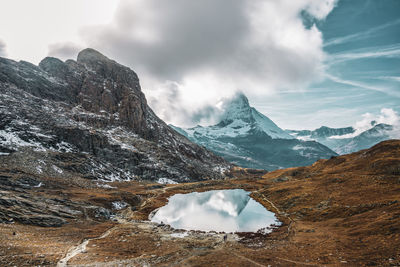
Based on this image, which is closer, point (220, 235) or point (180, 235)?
point (180, 235)

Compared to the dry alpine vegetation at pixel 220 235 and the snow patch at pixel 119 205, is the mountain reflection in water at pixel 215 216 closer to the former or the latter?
the dry alpine vegetation at pixel 220 235

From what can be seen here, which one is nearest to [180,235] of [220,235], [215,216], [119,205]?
[220,235]

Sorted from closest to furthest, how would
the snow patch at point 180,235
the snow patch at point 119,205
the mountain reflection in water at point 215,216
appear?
the snow patch at point 180,235, the mountain reflection in water at point 215,216, the snow patch at point 119,205

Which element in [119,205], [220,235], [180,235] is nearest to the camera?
[180,235]

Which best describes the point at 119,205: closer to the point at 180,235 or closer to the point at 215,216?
the point at 215,216

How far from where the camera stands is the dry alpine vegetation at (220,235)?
105 ft

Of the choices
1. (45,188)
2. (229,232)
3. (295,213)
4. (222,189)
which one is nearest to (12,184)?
(45,188)

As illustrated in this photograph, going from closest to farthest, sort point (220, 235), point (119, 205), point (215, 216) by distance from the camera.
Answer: point (220, 235)
point (215, 216)
point (119, 205)

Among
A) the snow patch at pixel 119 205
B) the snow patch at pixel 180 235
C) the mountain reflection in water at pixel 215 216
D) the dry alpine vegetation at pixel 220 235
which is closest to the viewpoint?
the dry alpine vegetation at pixel 220 235

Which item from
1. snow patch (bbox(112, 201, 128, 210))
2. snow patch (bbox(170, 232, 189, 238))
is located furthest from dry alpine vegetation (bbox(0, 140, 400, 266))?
snow patch (bbox(112, 201, 128, 210))

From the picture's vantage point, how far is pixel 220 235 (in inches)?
2056

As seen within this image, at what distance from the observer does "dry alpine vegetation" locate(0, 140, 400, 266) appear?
105 ft

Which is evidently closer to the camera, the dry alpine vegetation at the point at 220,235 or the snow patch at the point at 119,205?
the dry alpine vegetation at the point at 220,235

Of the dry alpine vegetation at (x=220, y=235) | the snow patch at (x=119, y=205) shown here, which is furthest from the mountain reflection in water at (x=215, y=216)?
the snow patch at (x=119, y=205)
